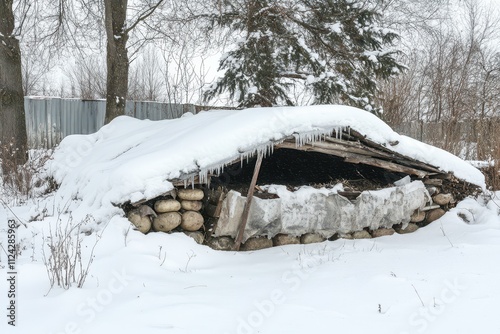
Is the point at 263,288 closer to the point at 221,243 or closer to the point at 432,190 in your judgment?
the point at 221,243

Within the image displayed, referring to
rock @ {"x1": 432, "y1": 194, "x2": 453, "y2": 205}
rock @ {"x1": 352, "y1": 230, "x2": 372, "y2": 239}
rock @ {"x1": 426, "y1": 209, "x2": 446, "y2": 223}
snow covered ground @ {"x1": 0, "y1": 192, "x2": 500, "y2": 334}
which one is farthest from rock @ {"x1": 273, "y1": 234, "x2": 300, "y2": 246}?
rock @ {"x1": 432, "y1": 194, "x2": 453, "y2": 205}

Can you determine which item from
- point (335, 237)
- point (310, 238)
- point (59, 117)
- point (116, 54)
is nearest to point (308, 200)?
point (310, 238)

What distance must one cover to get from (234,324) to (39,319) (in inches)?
50.1

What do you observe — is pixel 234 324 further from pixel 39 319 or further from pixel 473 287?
pixel 473 287

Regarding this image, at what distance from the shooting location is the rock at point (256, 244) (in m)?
5.08

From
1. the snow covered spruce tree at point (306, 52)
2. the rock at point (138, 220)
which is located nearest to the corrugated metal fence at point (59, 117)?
the snow covered spruce tree at point (306, 52)

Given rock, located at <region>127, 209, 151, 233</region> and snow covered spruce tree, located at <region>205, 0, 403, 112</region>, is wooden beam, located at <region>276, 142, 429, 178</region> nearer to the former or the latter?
rock, located at <region>127, 209, 151, 233</region>

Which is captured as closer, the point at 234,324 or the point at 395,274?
the point at 234,324

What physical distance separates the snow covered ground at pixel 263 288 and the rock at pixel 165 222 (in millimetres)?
118

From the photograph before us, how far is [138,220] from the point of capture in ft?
14.8

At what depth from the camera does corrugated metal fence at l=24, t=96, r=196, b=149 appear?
14125 millimetres

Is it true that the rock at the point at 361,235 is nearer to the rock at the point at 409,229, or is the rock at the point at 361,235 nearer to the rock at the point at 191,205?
the rock at the point at 409,229

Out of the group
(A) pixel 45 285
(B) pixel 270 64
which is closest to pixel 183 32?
(B) pixel 270 64

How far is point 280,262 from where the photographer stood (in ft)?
15.0
